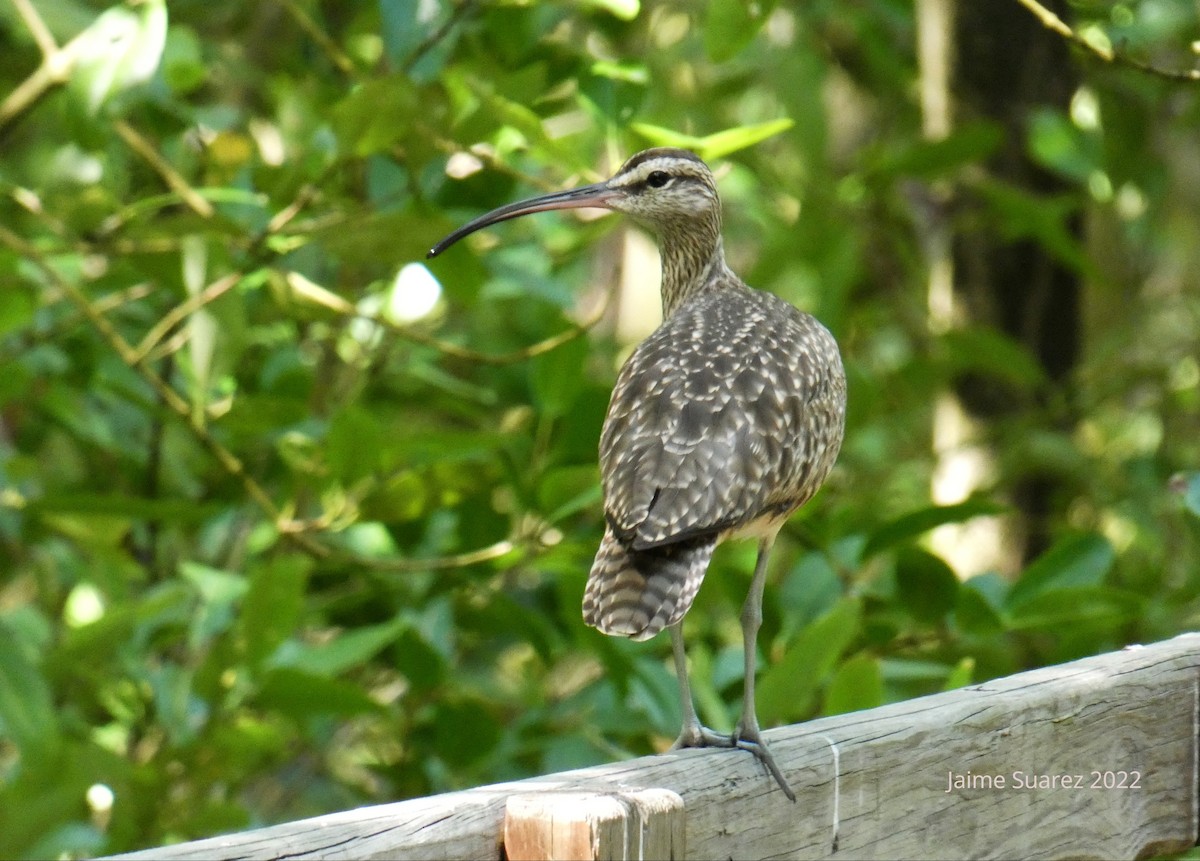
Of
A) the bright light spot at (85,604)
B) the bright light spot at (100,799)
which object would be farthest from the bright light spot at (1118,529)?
the bright light spot at (100,799)

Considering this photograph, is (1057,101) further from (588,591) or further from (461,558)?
(588,591)

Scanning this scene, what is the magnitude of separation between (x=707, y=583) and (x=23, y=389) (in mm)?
2461

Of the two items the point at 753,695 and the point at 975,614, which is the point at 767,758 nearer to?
the point at 753,695

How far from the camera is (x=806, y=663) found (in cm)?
455

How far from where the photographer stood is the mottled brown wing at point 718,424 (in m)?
3.53

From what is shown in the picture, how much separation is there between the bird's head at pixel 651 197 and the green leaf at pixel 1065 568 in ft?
4.78

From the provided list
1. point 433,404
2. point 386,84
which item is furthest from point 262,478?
point 386,84

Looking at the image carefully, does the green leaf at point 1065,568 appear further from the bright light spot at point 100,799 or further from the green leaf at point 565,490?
the bright light spot at point 100,799

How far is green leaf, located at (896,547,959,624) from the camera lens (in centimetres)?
504

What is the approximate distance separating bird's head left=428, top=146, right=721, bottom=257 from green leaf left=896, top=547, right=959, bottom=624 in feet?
3.97

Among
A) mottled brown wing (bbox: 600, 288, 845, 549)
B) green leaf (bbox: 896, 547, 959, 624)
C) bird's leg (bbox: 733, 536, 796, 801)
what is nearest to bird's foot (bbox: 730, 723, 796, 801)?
bird's leg (bbox: 733, 536, 796, 801)

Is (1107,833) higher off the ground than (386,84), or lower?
lower

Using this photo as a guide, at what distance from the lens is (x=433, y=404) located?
654cm

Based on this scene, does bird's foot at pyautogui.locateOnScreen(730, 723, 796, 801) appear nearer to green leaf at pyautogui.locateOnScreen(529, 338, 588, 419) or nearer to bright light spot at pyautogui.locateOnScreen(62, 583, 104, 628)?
green leaf at pyautogui.locateOnScreen(529, 338, 588, 419)
